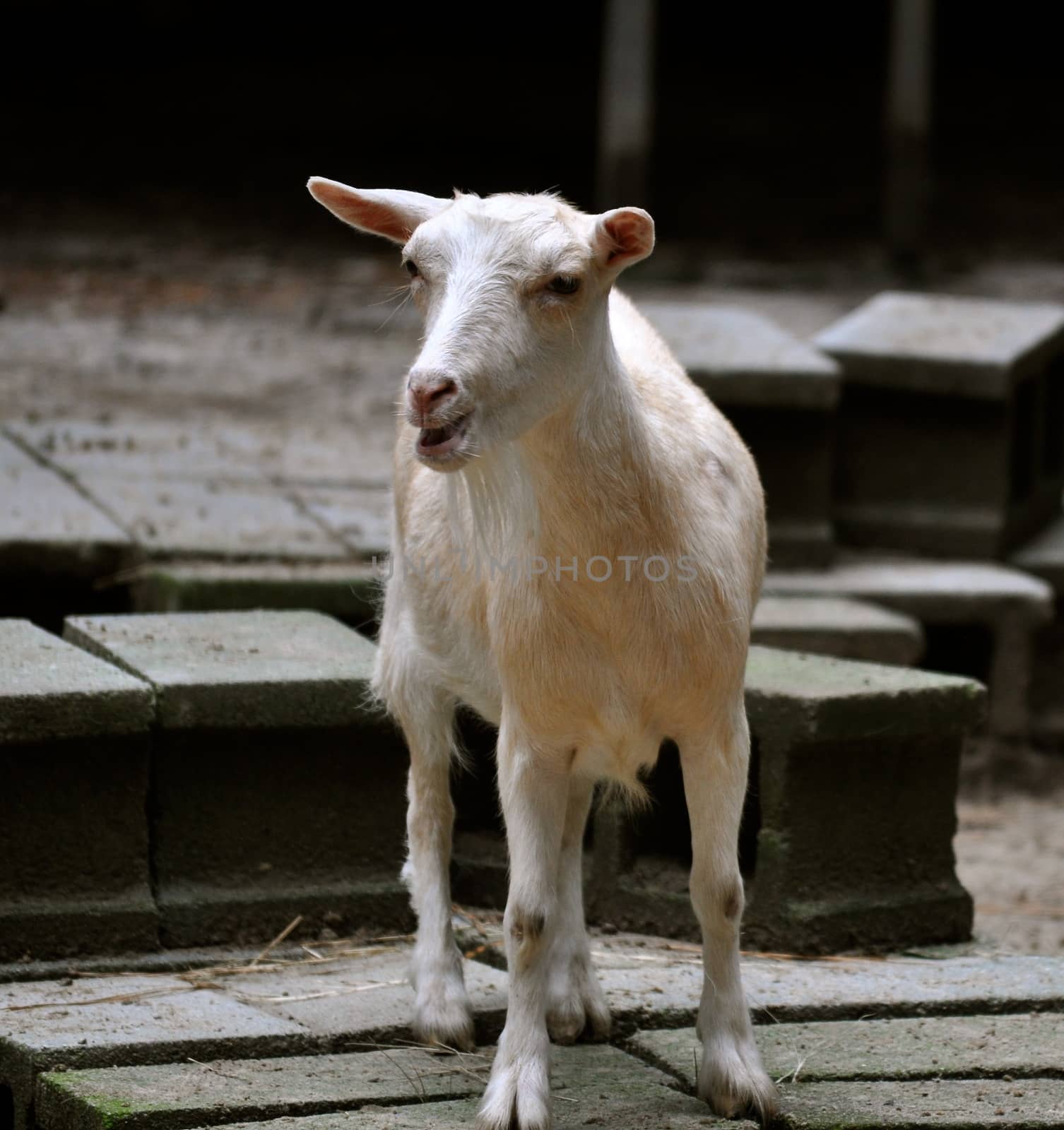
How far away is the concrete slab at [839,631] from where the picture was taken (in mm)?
7172

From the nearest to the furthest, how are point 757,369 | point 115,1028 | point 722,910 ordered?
point 722,910, point 115,1028, point 757,369

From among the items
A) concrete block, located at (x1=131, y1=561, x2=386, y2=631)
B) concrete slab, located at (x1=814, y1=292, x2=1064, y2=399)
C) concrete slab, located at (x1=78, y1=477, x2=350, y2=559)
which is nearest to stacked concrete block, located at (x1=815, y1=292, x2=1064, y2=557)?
concrete slab, located at (x1=814, y1=292, x2=1064, y2=399)

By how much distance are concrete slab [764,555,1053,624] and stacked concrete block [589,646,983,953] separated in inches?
93.5

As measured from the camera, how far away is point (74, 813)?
4895 mm

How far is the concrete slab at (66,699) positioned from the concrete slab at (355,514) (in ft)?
5.78

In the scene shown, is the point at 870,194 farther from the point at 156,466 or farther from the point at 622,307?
the point at 622,307

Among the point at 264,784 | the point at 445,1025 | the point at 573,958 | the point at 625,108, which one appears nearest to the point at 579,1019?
the point at 573,958

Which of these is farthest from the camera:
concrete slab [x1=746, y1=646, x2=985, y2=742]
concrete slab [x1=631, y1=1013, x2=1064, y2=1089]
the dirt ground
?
the dirt ground

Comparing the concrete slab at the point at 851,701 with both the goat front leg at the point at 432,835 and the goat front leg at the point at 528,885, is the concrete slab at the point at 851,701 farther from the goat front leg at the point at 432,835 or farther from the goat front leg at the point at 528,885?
the goat front leg at the point at 528,885

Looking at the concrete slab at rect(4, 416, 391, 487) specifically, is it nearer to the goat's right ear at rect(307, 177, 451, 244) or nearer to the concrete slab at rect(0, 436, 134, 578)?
the concrete slab at rect(0, 436, 134, 578)

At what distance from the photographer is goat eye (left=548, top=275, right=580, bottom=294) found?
3.68m

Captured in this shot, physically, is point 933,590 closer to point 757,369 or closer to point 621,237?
point 757,369

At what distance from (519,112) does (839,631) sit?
1215 centimetres

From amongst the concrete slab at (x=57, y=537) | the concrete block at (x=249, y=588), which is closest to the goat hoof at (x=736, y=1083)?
the concrete block at (x=249, y=588)
